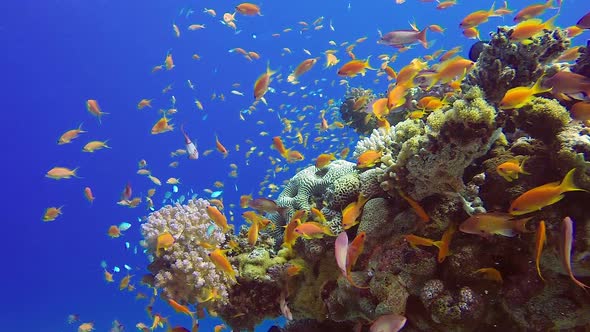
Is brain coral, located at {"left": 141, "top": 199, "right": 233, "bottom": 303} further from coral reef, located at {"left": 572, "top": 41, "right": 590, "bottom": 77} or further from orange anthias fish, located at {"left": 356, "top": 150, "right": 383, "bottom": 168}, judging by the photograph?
coral reef, located at {"left": 572, "top": 41, "right": 590, "bottom": 77}

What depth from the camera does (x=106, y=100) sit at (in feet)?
178

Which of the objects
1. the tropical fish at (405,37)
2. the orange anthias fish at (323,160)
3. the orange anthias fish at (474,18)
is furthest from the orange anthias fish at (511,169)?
the orange anthias fish at (474,18)

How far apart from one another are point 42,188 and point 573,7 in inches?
3206

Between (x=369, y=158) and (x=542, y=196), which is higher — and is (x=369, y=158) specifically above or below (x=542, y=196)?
above

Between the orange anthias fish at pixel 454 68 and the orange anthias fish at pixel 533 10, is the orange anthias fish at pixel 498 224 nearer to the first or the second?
the orange anthias fish at pixel 454 68

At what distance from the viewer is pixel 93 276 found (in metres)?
53.1

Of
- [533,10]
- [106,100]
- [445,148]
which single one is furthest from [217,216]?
[106,100]

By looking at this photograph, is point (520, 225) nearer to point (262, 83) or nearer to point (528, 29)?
point (528, 29)

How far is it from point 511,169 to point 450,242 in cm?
87

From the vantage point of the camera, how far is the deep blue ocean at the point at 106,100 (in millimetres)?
46188

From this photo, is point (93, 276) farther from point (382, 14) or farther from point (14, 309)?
point (382, 14)

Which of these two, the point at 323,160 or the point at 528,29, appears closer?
the point at 528,29

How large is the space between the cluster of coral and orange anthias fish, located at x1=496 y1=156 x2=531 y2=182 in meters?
0.13

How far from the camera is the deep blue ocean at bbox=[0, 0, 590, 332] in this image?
4619cm
